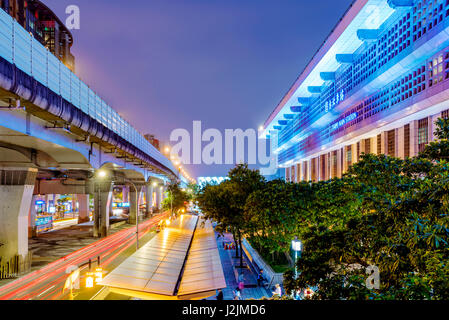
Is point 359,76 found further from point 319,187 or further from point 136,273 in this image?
point 136,273

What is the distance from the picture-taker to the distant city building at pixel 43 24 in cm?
9506

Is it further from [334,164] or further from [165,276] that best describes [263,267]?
[334,164]

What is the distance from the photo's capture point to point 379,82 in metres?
41.1

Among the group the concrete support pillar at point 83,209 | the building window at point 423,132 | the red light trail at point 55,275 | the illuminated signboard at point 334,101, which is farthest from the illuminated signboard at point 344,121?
the concrete support pillar at point 83,209

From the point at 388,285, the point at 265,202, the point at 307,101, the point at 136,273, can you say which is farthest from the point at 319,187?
the point at 307,101

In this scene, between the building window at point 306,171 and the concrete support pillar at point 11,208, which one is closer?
the concrete support pillar at point 11,208

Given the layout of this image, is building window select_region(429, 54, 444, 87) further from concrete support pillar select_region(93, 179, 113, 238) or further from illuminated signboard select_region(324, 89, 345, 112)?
concrete support pillar select_region(93, 179, 113, 238)

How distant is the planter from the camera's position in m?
21.2

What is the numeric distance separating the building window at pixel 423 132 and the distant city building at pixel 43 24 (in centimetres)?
11044

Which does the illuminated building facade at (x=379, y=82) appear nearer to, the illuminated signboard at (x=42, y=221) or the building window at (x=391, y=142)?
the building window at (x=391, y=142)

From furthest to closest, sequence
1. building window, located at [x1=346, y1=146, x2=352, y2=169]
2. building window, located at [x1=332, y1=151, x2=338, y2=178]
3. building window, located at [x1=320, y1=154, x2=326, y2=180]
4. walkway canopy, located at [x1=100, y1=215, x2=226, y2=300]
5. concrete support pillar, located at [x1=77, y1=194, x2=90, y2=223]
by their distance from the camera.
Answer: building window, located at [x1=320, y1=154, x2=326, y2=180]
building window, located at [x1=332, y1=151, x2=338, y2=178]
concrete support pillar, located at [x1=77, y1=194, x2=90, y2=223]
building window, located at [x1=346, y1=146, x2=352, y2=169]
walkway canopy, located at [x1=100, y1=215, x2=226, y2=300]

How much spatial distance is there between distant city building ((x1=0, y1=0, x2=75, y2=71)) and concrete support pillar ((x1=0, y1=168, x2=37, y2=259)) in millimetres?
92198

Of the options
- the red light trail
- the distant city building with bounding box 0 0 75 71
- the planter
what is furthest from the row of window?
the distant city building with bounding box 0 0 75 71
